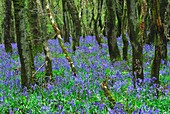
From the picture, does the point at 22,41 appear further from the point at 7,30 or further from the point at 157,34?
the point at 7,30

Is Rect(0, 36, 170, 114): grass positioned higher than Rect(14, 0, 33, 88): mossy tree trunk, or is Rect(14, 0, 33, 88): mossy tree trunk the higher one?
Rect(14, 0, 33, 88): mossy tree trunk

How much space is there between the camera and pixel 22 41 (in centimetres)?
955

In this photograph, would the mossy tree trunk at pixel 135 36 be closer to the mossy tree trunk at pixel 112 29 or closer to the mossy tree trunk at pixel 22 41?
the mossy tree trunk at pixel 22 41

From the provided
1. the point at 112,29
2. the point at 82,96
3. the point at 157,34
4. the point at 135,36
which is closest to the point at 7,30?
the point at 112,29

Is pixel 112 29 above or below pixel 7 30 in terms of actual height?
above

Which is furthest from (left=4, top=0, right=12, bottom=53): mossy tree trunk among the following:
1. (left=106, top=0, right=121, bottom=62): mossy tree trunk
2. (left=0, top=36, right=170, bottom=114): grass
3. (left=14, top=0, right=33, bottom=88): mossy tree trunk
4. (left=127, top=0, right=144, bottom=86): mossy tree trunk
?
(left=127, top=0, right=144, bottom=86): mossy tree trunk

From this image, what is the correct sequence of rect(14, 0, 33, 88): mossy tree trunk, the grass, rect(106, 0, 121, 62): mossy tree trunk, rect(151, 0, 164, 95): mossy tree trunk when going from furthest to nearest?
rect(106, 0, 121, 62): mossy tree trunk
rect(14, 0, 33, 88): mossy tree trunk
rect(151, 0, 164, 95): mossy tree trunk
the grass

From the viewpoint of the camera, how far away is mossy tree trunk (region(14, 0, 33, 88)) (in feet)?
30.8

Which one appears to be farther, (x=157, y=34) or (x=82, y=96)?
(x=157, y=34)

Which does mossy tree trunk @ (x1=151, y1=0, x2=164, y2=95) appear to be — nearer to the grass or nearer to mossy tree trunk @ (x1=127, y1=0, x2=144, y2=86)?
the grass

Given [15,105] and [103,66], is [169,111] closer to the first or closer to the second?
[15,105]

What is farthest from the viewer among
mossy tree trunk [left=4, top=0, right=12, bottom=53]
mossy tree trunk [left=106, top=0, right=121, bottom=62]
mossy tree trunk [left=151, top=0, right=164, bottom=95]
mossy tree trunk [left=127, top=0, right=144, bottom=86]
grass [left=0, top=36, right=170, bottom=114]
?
mossy tree trunk [left=4, top=0, right=12, bottom=53]

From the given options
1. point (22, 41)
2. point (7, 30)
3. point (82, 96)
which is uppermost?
point (22, 41)

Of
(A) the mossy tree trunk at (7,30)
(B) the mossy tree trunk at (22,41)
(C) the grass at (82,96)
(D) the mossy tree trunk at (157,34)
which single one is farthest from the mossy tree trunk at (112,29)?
(A) the mossy tree trunk at (7,30)
